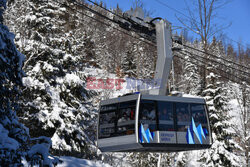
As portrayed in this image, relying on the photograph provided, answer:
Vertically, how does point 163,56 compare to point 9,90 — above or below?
above

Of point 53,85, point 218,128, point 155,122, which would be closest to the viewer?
point 155,122

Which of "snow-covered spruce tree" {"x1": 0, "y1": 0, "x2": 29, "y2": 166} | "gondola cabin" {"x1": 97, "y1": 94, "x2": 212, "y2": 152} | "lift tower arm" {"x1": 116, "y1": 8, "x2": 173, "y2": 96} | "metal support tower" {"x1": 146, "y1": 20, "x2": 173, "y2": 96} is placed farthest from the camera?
"metal support tower" {"x1": 146, "y1": 20, "x2": 173, "y2": 96}

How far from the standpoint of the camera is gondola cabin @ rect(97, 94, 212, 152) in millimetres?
12281

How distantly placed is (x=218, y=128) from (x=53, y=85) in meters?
13.7

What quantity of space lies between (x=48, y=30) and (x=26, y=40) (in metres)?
2.18

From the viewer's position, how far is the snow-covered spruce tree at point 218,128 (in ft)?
81.4

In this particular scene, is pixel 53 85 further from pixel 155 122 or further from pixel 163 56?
pixel 155 122

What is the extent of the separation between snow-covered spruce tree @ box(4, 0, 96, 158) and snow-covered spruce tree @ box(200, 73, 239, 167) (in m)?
9.79

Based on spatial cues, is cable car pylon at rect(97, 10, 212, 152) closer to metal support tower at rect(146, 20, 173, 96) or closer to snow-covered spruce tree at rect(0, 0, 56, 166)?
metal support tower at rect(146, 20, 173, 96)

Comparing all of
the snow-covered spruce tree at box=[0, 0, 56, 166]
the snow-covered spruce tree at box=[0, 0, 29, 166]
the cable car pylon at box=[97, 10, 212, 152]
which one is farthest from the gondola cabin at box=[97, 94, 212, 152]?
the snow-covered spruce tree at box=[0, 0, 29, 166]

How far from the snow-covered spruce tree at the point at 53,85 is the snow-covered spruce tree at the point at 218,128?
9.79 meters

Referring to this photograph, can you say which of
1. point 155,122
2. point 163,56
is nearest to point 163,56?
point 163,56

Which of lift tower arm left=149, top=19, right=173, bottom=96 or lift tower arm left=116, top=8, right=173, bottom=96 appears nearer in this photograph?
lift tower arm left=116, top=8, right=173, bottom=96

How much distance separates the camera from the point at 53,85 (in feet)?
70.2
